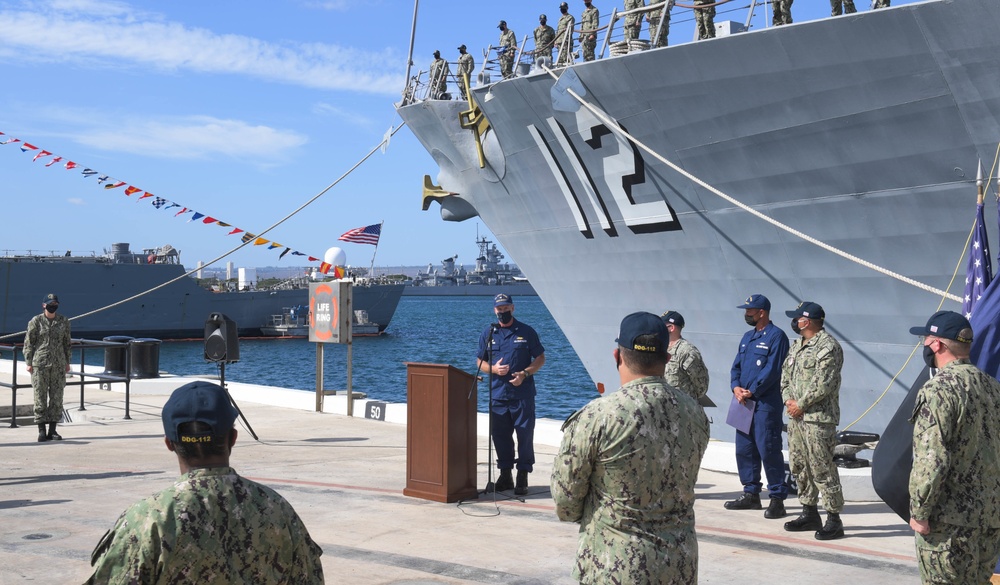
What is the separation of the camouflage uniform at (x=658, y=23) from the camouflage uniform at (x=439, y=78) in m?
4.22

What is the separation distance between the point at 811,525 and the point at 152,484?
511cm

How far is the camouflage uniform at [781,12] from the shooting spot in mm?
10125

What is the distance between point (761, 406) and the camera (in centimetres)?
676

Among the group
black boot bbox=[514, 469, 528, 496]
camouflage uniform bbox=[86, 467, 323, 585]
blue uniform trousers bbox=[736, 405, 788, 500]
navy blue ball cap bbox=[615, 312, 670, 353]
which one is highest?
navy blue ball cap bbox=[615, 312, 670, 353]

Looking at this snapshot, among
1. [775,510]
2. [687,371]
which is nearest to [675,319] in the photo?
[687,371]

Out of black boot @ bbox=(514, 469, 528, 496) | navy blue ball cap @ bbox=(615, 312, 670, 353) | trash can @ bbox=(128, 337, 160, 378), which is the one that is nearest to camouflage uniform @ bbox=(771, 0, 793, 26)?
black boot @ bbox=(514, 469, 528, 496)

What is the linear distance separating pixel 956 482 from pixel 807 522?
251 cm

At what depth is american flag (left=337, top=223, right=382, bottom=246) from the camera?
95.4 ft

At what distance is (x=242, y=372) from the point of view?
37.9m

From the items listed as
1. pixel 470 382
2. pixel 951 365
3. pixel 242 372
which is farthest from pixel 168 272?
pixel 951 365

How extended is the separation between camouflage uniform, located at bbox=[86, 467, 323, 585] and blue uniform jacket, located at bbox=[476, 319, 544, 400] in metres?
4.78

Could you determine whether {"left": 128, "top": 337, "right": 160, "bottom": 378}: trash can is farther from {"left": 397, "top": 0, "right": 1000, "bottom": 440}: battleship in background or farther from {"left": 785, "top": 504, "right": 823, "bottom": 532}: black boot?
{"left": 785, "top": 504, "right": 823, "bottom": 532}: black boot

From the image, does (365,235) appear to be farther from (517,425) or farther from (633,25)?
(517,425)

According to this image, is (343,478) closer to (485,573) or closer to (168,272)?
(485,573)
